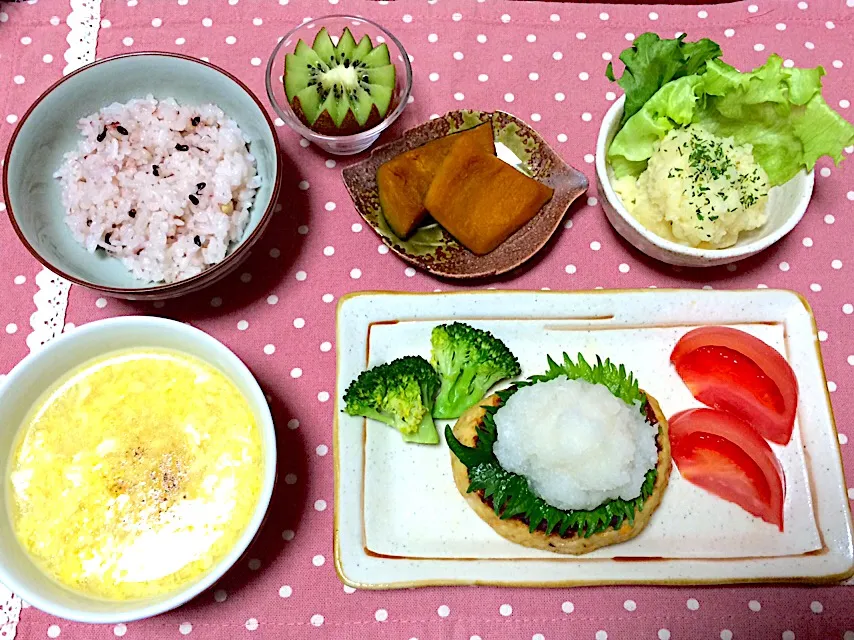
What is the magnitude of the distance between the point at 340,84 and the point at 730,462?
1563 millimetres

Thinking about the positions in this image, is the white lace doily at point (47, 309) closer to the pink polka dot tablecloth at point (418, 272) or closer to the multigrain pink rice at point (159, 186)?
the pink polka dot tablecloth at point (418, 272)

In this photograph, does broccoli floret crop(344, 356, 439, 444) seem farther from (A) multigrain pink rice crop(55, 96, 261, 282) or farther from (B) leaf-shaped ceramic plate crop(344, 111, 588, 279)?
(A) multigrain pink rice crop(55, 96, 261, 282)

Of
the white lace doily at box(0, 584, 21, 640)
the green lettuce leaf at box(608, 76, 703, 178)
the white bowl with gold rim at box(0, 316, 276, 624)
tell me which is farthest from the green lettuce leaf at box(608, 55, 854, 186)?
the white lace doily at box(0, 584, 21, 640)

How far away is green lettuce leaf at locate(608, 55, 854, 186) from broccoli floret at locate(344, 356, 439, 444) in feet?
2.89

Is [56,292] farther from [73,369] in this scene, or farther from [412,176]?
[412,176]

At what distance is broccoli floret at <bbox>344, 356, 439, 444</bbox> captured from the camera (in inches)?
72.7

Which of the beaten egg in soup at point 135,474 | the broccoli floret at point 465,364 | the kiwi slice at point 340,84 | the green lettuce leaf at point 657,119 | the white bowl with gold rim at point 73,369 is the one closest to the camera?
the white bowl with gold rim at point 73,369

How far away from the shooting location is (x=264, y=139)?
2.04 meters

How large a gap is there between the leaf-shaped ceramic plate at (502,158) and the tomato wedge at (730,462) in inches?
26.5

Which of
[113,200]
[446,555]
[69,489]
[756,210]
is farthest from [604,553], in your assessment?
[113,200]

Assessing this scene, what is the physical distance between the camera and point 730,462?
1.90 meters

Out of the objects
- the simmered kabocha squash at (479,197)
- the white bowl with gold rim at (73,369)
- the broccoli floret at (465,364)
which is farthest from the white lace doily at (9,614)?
the simmered kabocha squash at (479,197)

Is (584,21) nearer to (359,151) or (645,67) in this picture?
(645,67)

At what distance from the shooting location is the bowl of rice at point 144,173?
196cm
